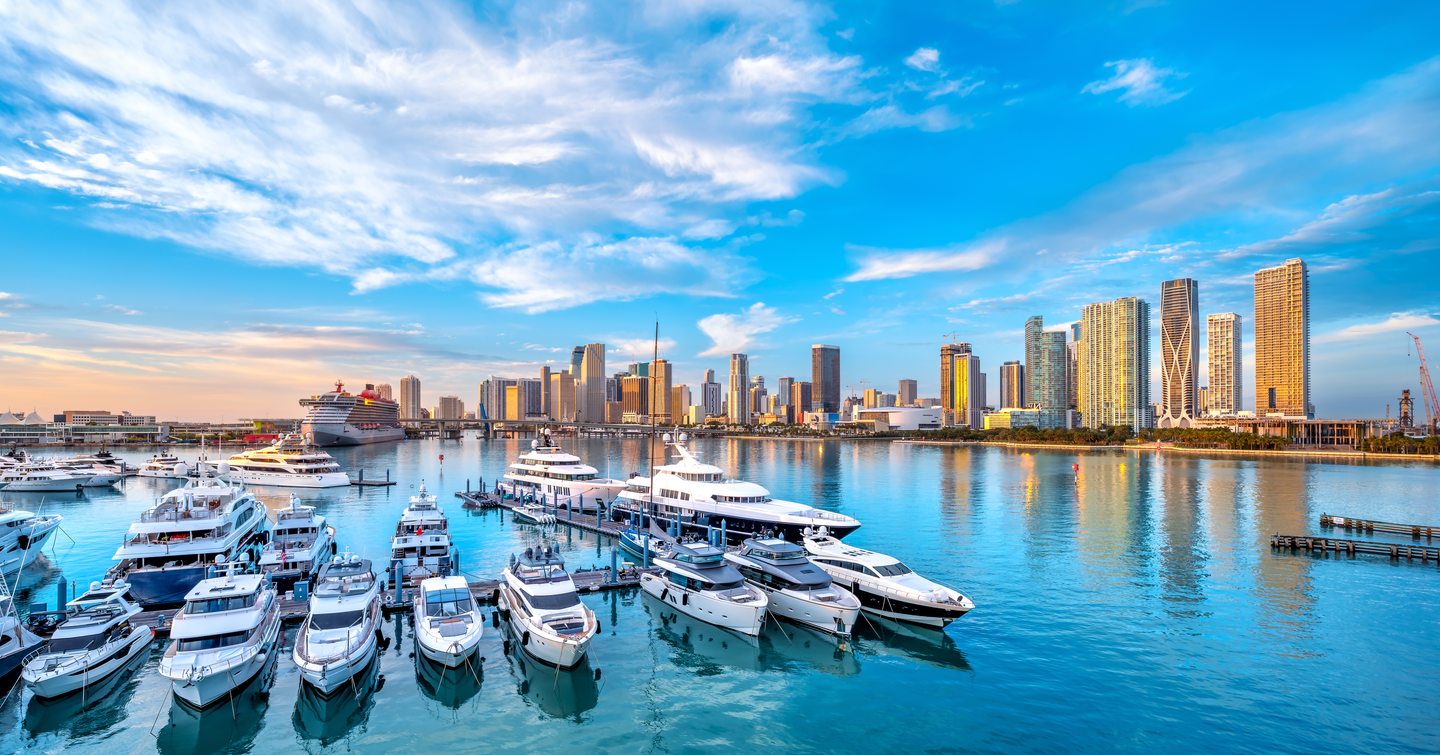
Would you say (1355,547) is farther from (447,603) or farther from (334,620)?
(334,620)

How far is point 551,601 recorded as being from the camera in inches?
1193

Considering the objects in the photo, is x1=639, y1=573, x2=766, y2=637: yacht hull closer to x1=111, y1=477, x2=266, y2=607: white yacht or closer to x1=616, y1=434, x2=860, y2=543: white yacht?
x1=616, y1=434, x2=860, y2=543: white yacht

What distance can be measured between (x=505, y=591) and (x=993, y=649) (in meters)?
23.4

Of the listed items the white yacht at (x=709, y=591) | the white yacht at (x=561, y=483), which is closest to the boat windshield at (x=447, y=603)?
the white yacht at (x=709, y=591)

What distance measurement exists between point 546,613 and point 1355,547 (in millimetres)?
59854

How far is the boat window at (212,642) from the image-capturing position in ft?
82.1

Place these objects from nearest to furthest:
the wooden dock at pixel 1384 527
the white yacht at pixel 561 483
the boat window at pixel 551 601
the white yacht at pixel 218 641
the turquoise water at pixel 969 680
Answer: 1. the turquoise water at pixel 969 680
2. the white yacht at pixel 218 641
3. the boat window at pixel 551 601
4. the wooden dock at pixel 1384 527
5. the white yacht at pixel 561 483

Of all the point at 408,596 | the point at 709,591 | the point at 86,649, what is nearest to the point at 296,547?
the point at 408,596

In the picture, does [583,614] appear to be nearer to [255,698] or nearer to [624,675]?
[624,675]

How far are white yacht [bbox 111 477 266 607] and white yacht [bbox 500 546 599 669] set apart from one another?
17.9m

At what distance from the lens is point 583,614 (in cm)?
2983

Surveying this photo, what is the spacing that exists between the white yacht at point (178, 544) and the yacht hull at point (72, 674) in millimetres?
10664

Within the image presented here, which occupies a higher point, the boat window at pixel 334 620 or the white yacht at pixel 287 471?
the boat window at pixel 334 620

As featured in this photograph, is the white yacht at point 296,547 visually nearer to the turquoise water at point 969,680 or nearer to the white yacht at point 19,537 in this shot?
the turquoise water at point 969,680
